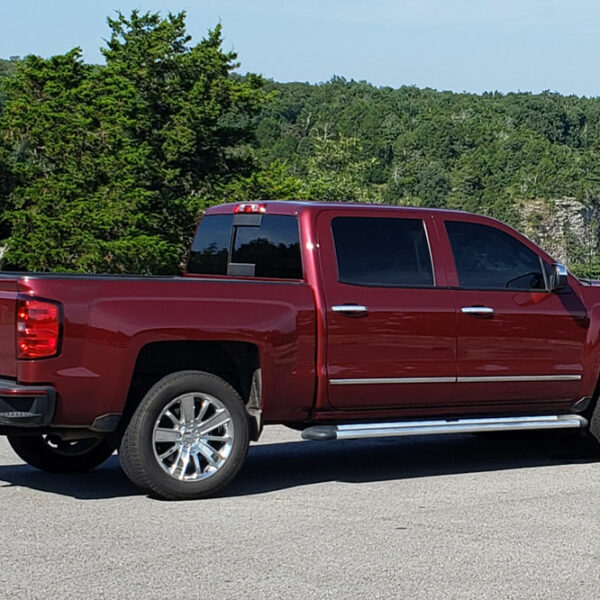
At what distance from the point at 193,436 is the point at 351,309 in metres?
1.37

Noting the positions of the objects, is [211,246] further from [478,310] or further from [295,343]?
[478,310]

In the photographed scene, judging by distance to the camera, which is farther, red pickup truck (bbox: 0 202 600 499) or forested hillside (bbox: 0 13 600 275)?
forested hillside (bbox: 0 13 600 275)

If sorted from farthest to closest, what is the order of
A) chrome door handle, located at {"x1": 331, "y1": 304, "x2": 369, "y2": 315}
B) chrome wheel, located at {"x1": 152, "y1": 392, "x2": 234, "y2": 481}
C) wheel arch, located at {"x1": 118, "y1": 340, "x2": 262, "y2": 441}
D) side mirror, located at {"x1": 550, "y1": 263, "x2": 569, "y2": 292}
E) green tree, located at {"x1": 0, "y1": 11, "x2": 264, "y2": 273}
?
green tree, located at {"x1": 0, "y1": 11, "x2": 264, "y2": 273}, side mirror, located at {"x1": 550, "y1": 263, "x2": 569, "y2": 292}, chrome door handle, located at {"x1": 331, "y1": 304, "x2": 369, "y2": 315}, wheel arch, located at {"x1": 118, "y1": 340, "x2": 262, "y2": 441}, chrome wheel, located at {"x1": 152, "y1": 392, "x2": 234, "y2": 481}

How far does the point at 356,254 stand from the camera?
27.1ft

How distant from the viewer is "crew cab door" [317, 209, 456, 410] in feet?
26.2

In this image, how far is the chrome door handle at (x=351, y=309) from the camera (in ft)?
26.1

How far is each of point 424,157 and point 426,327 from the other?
621ft

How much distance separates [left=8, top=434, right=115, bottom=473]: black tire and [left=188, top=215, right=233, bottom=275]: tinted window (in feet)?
4.98

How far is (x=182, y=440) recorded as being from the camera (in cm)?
743

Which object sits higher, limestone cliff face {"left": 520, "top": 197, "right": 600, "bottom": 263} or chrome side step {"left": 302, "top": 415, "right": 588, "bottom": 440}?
chrome side step {"left": 302, "top": 415, "right": 588, "bottom": 440}

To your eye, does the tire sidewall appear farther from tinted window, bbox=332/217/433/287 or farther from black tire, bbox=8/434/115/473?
black tire, bbox=8/434/115/473

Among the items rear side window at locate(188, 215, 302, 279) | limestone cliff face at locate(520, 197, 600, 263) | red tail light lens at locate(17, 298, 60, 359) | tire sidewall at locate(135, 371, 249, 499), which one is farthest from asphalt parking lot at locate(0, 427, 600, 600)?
limestone cliff face at locate(520, 197, 600, 263)

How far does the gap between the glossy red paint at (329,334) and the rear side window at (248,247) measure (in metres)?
0.10

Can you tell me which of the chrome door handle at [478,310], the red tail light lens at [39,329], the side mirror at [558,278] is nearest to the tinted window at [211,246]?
the chrome door handle at [478,310]
